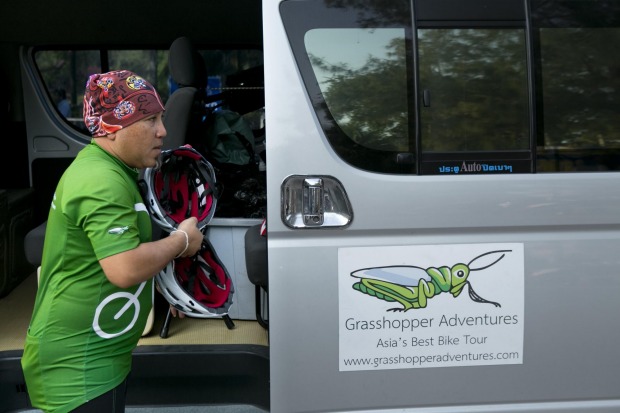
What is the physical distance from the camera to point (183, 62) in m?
3.65

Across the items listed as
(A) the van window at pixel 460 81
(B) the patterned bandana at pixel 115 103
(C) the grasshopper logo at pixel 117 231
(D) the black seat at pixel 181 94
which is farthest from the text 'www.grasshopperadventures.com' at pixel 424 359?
(D) the black seat at pixel 181 94

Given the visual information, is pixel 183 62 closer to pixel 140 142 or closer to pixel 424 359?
Result: pixel 140 142

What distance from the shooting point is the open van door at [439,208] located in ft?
8.60

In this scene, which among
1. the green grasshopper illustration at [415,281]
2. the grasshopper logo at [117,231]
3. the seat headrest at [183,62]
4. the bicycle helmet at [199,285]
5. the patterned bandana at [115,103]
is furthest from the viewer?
the seat headrest at [183,62]

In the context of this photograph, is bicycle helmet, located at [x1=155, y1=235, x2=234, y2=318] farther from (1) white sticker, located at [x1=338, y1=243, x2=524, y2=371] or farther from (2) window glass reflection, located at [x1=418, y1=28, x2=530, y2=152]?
(2) window glass reflection, located at [x1=418, y1=28, x2=530, y2=152]

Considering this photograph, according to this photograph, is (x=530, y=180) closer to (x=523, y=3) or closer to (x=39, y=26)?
(x=523, y=3)

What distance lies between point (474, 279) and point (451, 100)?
2.10ft

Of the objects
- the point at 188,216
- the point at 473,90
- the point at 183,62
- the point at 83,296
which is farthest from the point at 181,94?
the point at 83,296

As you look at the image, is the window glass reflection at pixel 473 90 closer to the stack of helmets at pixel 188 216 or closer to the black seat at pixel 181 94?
the stack of helmets at pixel 188 216

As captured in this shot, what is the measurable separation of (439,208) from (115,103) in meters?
1.15

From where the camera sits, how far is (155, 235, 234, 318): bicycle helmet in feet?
10.6

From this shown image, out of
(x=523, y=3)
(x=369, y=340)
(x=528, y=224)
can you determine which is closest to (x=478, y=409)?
(x=369, y=340)

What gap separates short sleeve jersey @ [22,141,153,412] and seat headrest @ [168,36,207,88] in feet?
4.67

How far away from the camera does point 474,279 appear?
Answer: 265cm
